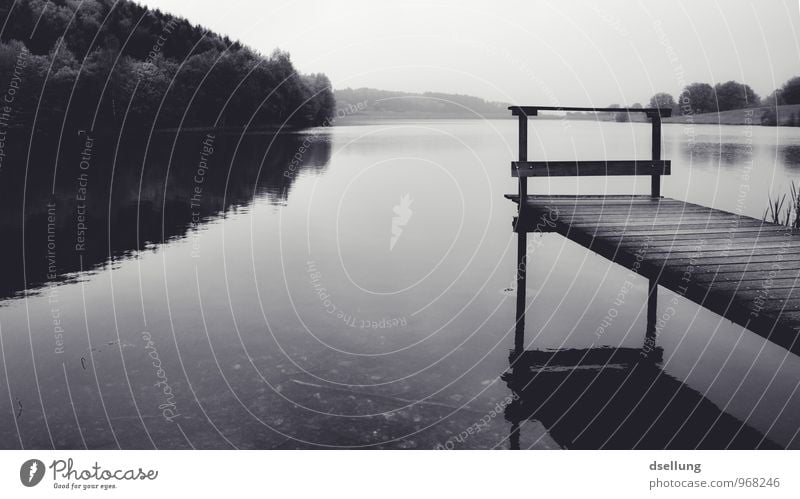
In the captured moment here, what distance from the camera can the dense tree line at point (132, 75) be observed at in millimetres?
80188

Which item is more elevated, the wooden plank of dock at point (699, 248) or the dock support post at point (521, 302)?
the wooden plank of dock at point (699, 248)

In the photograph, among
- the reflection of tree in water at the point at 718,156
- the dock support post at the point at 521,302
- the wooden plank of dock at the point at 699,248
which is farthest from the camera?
the reflection of tree in water at the point at 718,156

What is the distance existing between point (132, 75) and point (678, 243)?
3703 inches

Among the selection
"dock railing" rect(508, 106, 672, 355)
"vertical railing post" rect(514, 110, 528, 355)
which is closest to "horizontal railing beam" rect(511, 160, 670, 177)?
"dock railing" rect(508, 106, 672, 355)

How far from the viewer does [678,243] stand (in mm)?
10414

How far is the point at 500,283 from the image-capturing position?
648 inches

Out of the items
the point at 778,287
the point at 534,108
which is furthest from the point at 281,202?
the point at 778,287

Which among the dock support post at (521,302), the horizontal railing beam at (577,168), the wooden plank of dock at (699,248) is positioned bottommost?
the dock support post at (521,302)

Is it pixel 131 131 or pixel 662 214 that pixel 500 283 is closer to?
pixel 662 214

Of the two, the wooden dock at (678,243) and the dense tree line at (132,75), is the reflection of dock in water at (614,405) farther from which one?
the dense tree line at (132,75)

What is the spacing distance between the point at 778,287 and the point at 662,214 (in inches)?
204

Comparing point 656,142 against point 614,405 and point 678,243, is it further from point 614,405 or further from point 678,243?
point 614,405

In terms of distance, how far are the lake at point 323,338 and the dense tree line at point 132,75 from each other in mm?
49928

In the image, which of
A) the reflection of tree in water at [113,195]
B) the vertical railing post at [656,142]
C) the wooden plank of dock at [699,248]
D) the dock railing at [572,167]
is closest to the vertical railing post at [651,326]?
the dock railing at [572,167]
